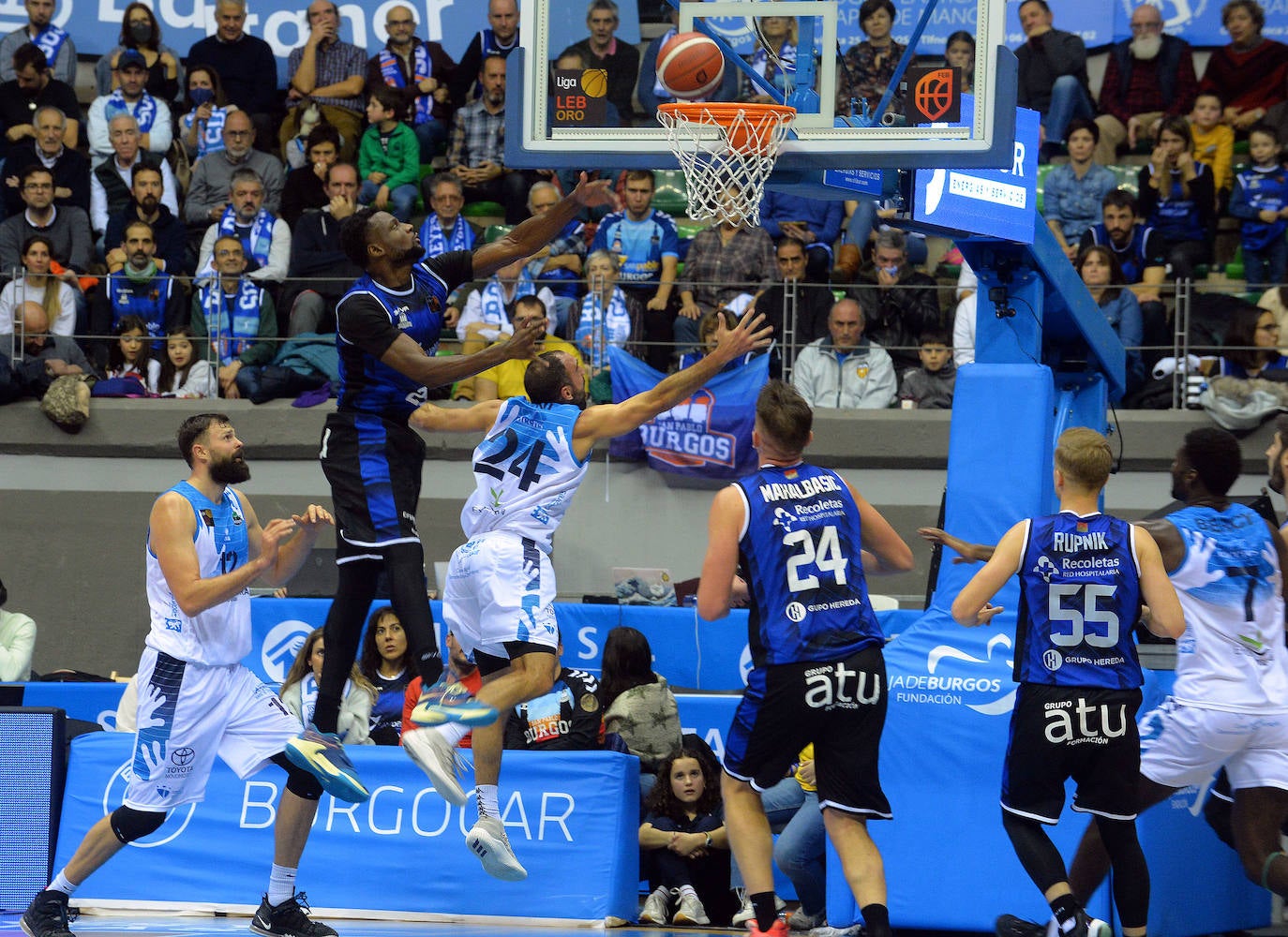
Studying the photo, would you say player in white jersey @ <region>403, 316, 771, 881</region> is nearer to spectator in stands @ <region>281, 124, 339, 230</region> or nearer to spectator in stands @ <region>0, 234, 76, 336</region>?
spectator in stands @ <region>0, 234, 76, 336</region>

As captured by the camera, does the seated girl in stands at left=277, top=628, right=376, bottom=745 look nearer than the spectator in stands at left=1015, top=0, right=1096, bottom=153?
Yes

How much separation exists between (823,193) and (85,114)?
12351 mm

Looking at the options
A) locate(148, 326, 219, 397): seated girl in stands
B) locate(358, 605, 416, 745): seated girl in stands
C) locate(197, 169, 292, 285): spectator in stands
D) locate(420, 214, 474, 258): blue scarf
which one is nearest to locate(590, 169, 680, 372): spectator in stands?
locate(420, 214, 474, 258): blue scarf

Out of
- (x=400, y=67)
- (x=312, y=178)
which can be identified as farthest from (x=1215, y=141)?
(x=312, y=178)

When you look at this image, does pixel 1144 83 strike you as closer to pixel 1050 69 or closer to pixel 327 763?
pixel 1050 69

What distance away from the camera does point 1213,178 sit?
1512 cm

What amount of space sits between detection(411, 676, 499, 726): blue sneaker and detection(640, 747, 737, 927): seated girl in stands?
225 centimetres

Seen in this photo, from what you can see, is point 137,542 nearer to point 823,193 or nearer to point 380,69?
point 380,69

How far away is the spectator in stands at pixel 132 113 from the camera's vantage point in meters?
16.6

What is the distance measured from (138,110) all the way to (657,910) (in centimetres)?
1150

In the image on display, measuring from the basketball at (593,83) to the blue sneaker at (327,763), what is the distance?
11.2 ft

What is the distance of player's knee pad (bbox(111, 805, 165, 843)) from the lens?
7.56 meters

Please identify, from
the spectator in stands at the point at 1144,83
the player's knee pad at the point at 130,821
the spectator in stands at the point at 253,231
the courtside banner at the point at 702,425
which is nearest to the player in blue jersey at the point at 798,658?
the player's knee pad at the point at 130,821

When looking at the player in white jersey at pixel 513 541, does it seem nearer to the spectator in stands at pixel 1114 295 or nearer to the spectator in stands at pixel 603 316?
the spectator in stands at pixel 603 316
